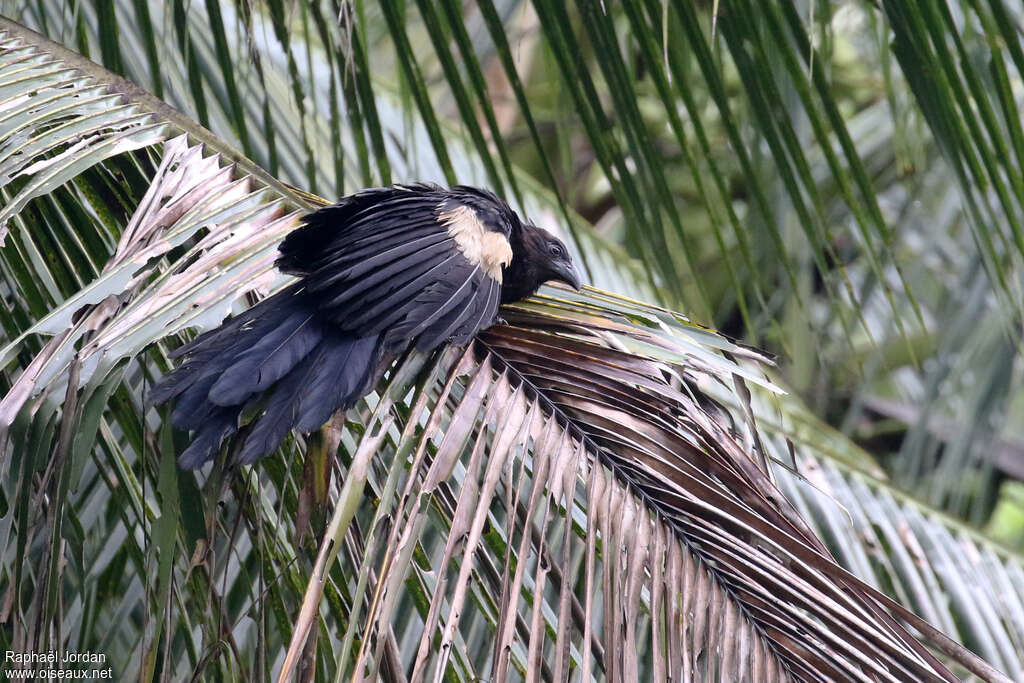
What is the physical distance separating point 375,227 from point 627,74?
0.49 m

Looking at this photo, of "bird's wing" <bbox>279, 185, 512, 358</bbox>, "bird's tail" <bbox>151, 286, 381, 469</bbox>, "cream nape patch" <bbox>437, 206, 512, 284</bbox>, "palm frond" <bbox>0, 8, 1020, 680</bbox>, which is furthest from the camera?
"cream nape patch" <bbox>437, 206, 512, 284</bbox>

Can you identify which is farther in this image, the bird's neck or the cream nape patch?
the bird's neck

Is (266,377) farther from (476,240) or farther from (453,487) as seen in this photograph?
(476,240)

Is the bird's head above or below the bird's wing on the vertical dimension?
below

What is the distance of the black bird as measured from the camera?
45.1 inches

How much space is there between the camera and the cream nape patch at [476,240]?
1.65 m

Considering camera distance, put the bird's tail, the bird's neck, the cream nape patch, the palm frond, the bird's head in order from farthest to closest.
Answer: the bird's head < the bird's neck < the cream nape patch < the bird's tail < the palm frond

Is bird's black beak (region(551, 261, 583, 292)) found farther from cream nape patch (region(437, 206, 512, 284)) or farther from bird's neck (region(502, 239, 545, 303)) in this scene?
cream nape patch (region(437, 206, 512, 284))

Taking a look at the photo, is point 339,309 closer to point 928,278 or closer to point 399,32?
point 399,32

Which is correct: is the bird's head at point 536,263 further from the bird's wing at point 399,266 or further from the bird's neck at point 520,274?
the bird's wing at point 399,266

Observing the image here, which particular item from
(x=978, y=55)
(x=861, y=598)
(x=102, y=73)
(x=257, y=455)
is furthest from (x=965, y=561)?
(x=102, y=73)

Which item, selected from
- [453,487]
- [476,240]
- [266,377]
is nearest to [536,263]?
[476,240]

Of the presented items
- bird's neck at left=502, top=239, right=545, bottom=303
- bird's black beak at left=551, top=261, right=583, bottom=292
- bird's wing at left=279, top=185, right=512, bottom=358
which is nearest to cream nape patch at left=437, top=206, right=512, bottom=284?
bird's wing at left=279, top=185, right=512, bottom=358

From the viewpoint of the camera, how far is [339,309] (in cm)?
134
